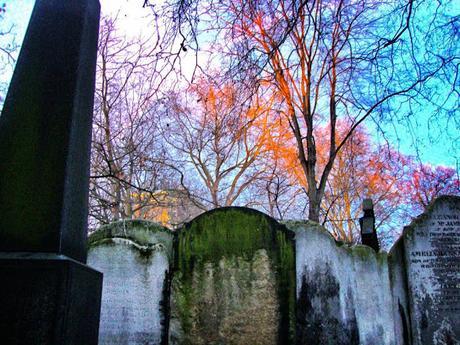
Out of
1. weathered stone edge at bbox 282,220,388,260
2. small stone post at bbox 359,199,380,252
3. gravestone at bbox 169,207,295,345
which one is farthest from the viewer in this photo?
small stone post at bbox 359,199,380,252

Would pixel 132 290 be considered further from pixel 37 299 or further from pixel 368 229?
pixel 368 229

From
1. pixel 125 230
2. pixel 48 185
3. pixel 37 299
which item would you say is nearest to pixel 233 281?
pixel 125 230

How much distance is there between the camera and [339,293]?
5434 mm

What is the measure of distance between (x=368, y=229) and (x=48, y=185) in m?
6.15

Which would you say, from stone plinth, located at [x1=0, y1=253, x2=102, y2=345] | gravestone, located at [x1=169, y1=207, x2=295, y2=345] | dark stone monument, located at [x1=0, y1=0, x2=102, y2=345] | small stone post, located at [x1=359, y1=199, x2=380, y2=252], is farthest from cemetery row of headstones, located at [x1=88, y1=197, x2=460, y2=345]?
stone plinth, located at [x1=0, y1=253, x2=102, y2=345]

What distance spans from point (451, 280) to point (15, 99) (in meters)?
5.87

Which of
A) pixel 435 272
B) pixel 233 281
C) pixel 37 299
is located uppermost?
pixel 435 272

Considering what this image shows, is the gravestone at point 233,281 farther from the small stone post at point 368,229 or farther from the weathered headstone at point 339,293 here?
the small stone post at point 368,229

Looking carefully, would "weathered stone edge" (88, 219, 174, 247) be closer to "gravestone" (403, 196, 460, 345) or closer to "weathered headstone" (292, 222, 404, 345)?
"weathered headstone" (292, 222, 404, 345)

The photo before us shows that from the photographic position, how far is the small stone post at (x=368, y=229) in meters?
7.18

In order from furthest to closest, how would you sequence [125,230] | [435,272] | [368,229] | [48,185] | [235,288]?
[368,229] → [435,272] → [125,230] → [235,288] → [48,185]

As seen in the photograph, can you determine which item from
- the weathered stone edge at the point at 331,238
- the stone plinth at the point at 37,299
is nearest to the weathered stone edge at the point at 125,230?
the weathered stone edge at the point at 331,238

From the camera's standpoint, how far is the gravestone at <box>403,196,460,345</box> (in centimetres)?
584

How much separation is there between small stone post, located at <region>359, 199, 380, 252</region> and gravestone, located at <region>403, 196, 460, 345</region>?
1.00 metres
